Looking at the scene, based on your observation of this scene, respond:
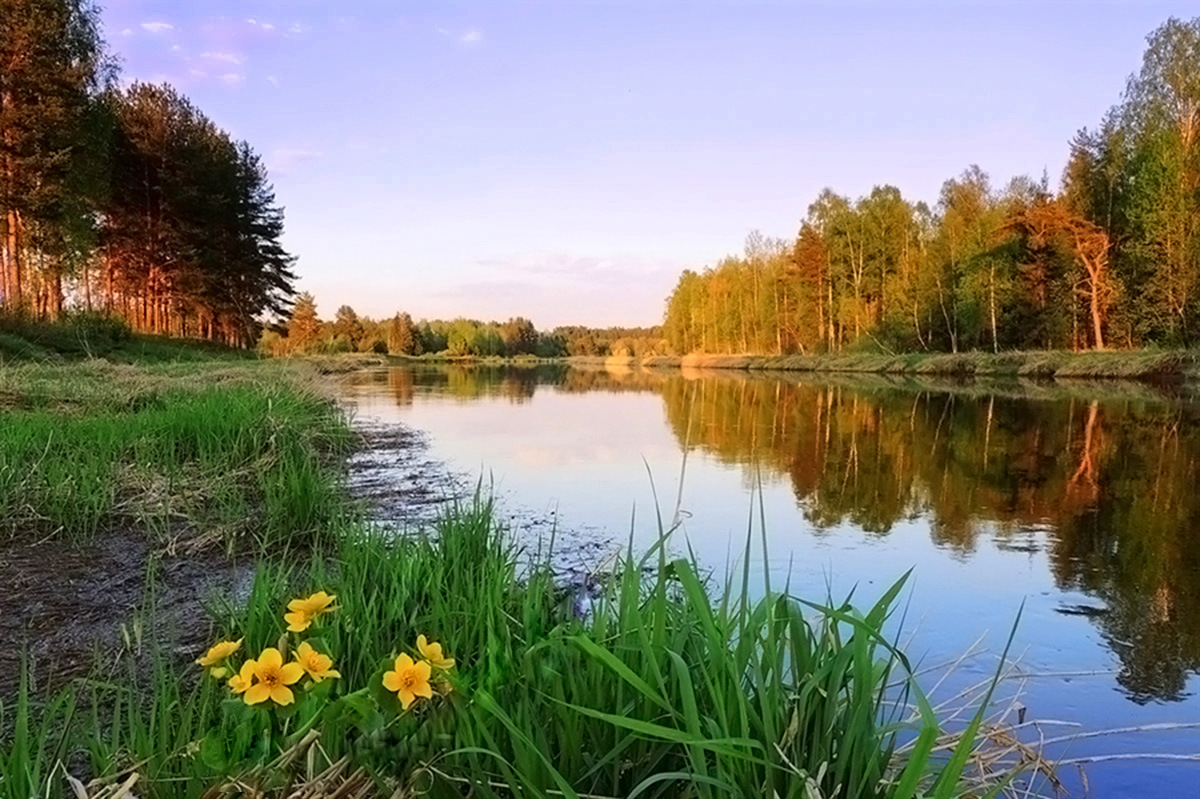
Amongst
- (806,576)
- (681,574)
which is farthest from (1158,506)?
(681,574)

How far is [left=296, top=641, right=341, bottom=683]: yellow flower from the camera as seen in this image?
126 centimetres

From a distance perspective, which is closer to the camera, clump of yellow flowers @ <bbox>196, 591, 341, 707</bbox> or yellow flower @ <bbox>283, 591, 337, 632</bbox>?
clump of yellow flowers @ <bbox>196, 591, 341, 707</bbox>

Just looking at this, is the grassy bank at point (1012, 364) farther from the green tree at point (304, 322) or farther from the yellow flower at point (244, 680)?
the green tree at point (304, 322)

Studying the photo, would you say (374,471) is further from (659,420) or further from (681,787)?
(659,420)

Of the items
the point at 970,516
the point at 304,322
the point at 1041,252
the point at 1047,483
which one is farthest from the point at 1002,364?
the point at 304,322

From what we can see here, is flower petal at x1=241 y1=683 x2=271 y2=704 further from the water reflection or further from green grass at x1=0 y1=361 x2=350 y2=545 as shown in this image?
green grass at x1=0 y1=361 x2=350 y2=545

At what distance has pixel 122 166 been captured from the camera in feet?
83.8

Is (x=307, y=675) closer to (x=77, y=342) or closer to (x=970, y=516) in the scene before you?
(x=970, y=516)

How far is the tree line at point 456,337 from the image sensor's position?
6500cm

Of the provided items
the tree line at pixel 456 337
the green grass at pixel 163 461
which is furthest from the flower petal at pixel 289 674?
the tree line at pixel 456 337

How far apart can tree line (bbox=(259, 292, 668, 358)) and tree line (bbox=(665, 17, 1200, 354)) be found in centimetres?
3071

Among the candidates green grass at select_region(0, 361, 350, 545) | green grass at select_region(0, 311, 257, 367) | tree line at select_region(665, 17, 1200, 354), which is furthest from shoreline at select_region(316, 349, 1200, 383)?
green grass at select_region(0, 361, 350, 545)

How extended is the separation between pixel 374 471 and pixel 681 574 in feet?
21.1

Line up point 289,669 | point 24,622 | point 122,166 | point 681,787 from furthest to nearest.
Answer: point 122,166 → point 24,622 → point 681,787 → point 289,669
